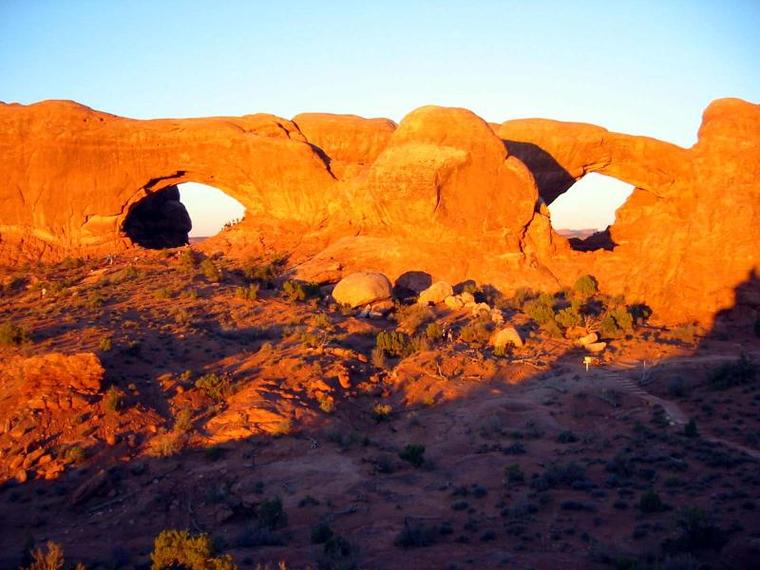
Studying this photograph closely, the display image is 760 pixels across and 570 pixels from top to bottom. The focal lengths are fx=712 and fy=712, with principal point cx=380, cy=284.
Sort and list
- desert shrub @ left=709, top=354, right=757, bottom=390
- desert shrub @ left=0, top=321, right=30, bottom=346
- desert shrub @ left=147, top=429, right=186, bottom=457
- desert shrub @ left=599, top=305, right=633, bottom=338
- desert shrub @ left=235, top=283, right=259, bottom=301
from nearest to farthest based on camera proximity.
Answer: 1. desert shrub @ left=147, top=429, right=186, bottom=457
2. desert shrub @ left=709, top=354, right=757, bottom=390
3. desert shrub @ left=0, top=321, right=30, bottom=346
4. desert shrub @ left=599, top=305, right=633, bottom=338
5. desert shrub @ left=235, top=283, right=259, bottom=301

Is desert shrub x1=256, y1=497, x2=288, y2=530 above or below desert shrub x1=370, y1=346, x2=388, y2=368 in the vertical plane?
below

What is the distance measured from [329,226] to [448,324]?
8381 millimetres

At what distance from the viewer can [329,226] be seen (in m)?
28.7

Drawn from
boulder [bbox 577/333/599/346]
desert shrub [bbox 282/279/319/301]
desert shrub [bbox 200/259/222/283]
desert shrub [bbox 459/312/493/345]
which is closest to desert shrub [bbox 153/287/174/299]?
desert shrub [bbox 200/259/222/283]

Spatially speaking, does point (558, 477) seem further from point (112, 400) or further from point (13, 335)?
point (13, 335)

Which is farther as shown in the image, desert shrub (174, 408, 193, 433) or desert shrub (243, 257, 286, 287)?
desert shrub (243, 257, 286, 287)

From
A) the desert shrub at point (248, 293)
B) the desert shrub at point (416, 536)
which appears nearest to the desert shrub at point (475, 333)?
the desert shrub at point (248, 293)

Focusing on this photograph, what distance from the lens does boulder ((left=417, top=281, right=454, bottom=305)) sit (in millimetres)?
24578

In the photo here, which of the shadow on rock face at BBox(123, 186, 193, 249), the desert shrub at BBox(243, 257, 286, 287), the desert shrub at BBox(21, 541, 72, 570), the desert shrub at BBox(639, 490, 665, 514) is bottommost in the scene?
the desert shrub at BBox(21, 541, 72, 570)

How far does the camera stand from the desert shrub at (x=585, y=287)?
2628 cm

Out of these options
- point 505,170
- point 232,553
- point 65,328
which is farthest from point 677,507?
point 505,170

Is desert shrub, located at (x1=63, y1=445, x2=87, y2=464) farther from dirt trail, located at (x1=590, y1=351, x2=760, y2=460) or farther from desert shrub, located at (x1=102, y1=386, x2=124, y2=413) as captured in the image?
dirt trail, located at (x1=590, y1=351, x2=760, y2=460)

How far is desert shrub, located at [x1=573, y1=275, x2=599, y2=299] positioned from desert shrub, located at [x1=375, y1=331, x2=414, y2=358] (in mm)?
8755

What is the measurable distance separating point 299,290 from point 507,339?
7.31m
